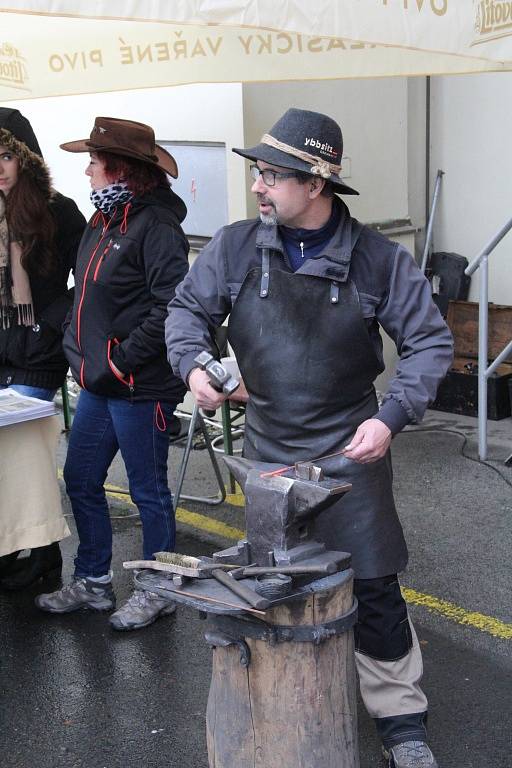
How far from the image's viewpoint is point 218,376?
303 cm

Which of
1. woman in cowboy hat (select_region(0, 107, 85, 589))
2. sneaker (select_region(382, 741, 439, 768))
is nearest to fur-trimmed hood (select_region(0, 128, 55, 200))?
woman in cowboy hat (select_region(0, 107, 85, 589))

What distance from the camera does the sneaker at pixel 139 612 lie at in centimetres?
457

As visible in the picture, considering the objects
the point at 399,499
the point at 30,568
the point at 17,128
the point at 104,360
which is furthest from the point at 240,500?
the point at 17,128

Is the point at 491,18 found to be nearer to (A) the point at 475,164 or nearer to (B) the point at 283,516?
(B) the point at 283,516

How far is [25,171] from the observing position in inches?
186

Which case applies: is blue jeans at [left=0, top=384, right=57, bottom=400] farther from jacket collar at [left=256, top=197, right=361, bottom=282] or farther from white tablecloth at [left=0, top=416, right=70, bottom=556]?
jacket collar at [left=256, top=197, right=361, bottom=282]

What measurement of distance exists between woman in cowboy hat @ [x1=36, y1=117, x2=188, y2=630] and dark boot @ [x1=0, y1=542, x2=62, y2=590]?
52cm

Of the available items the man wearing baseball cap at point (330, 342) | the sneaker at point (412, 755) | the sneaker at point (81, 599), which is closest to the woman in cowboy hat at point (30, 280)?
the sneaker at point (81, 599)

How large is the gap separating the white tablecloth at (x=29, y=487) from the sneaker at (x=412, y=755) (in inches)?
74.9

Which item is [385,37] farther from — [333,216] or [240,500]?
[240,500]

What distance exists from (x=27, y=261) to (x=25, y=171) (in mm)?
399

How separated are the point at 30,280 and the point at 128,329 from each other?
652 mm

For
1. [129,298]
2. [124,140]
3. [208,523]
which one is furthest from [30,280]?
[208,523]

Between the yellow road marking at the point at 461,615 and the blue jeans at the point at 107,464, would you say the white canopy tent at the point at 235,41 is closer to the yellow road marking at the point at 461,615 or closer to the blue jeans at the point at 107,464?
the blue jeans at the point at 107,464
